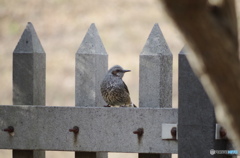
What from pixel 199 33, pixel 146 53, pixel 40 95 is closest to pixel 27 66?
pixel 40 95

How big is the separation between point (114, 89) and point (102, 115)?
49 centimetres

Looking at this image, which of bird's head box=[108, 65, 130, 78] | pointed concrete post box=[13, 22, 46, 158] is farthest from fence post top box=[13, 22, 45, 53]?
bird's head box=[108, 65, 130, 78]

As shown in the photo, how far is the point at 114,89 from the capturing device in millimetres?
4055

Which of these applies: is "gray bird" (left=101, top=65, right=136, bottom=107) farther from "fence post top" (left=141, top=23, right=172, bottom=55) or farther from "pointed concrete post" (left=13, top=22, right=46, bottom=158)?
"pointed concrete post" (left=13, top=22, right=46, bottom=158)

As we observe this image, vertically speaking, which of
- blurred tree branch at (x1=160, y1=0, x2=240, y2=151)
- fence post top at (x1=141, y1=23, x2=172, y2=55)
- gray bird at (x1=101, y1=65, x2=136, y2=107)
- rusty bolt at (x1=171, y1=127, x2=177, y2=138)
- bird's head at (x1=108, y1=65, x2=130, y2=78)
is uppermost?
fence post top at (x1=141, y1=23, x2=172, y2=55)

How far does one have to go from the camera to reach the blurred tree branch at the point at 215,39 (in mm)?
1282

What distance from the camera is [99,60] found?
12.5 ft

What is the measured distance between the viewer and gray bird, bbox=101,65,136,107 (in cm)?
386

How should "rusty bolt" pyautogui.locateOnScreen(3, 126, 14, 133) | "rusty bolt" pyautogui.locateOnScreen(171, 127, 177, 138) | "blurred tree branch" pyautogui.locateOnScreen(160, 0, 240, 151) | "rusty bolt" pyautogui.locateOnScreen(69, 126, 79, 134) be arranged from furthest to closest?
"rusty bolt" pyautogui.locateOnScreen(3, 126, 14, 133) → "rusty bolt" pyautogui.locateOnScreen(69, 126, 79, 134) → "rusty bolt" pyautogui.locateOnScreen(171, 127, 177, 138) → "blurred tree branch" pyautogui.locateOnScreen(160, 0, 240, 151)

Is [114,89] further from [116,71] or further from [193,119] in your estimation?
[193,119]

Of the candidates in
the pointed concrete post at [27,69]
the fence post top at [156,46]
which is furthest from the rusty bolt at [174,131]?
the pointed concrete post at [27,69]

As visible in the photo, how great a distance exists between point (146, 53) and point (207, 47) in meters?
2.40

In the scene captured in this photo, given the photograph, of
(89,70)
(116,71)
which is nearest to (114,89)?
(116,71)

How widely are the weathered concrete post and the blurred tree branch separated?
1.92m
